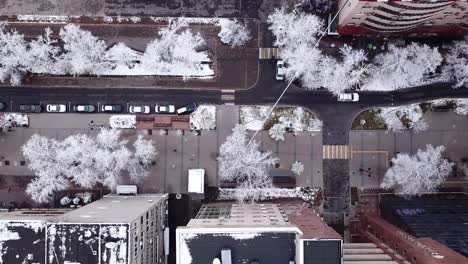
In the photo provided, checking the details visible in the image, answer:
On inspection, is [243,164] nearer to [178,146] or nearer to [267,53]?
[178,146]

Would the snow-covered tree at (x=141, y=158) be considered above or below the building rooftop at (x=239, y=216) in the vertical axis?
above

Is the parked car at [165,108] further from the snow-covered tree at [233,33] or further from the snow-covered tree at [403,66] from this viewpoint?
the snow-covered tree at [403,66]

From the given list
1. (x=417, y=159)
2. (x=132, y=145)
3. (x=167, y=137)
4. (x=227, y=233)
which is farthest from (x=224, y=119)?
(x=417, y=159)

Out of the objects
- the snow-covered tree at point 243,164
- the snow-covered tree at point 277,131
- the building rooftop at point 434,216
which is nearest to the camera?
the building rooftop at point 434,216

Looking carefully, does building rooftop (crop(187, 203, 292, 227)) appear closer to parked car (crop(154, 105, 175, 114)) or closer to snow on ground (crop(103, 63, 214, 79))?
parked car (crop(154, 105, 175, 114))

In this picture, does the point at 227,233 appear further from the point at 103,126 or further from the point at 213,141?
the point at 103,126

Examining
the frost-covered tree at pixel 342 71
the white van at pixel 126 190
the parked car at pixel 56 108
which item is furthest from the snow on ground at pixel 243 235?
the parked car at pixel 56 108
